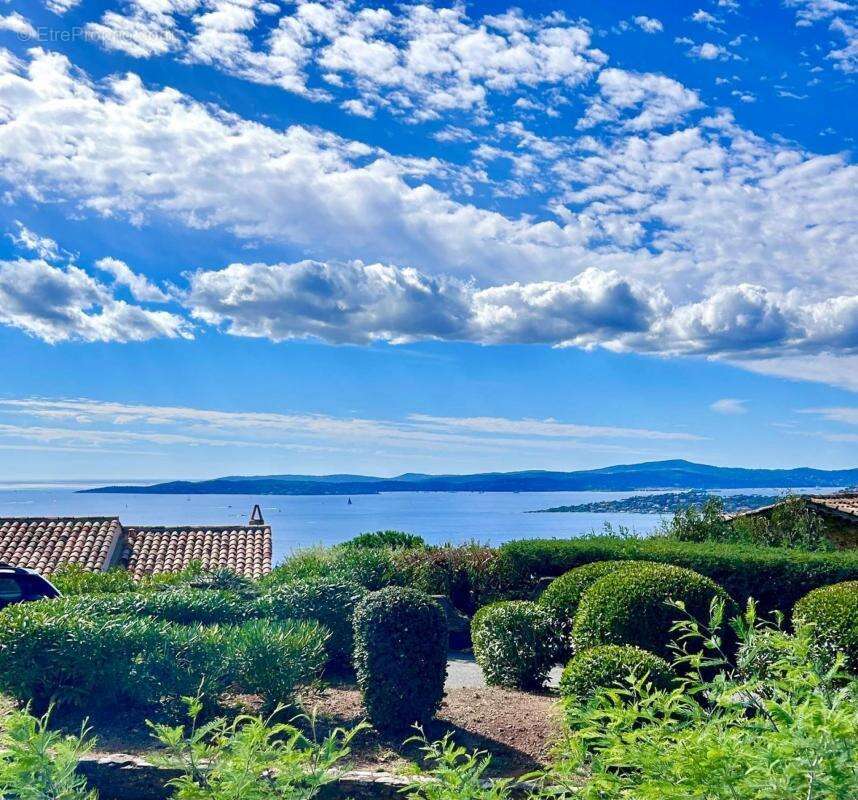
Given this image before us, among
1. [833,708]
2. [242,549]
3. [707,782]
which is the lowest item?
[242,549]

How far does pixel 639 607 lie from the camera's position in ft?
31.3

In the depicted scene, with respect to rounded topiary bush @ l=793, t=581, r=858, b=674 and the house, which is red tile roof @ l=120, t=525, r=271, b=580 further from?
rounded topiary bush @ l=793, t=581, r=858, b=674

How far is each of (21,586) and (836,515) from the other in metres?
16.8

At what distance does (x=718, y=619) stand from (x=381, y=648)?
546 cm

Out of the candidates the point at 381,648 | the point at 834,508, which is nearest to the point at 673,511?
the point at 834,508

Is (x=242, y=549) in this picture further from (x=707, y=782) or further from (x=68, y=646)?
(x=707, y=782)

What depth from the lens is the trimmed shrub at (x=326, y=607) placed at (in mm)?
10734

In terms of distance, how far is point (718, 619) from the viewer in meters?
3.56

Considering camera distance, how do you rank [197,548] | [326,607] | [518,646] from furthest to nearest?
[197,548] → [326,607] → [518,646]

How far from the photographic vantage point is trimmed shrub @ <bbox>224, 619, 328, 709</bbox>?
344 inches

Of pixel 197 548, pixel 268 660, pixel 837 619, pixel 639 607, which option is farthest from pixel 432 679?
pixel 197 548

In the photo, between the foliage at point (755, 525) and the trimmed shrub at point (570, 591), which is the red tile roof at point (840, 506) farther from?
the trimmed shrub at point (570, 591)

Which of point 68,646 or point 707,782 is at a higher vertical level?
point 707,782

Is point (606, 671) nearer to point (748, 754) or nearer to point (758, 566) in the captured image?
point (748, 754)
